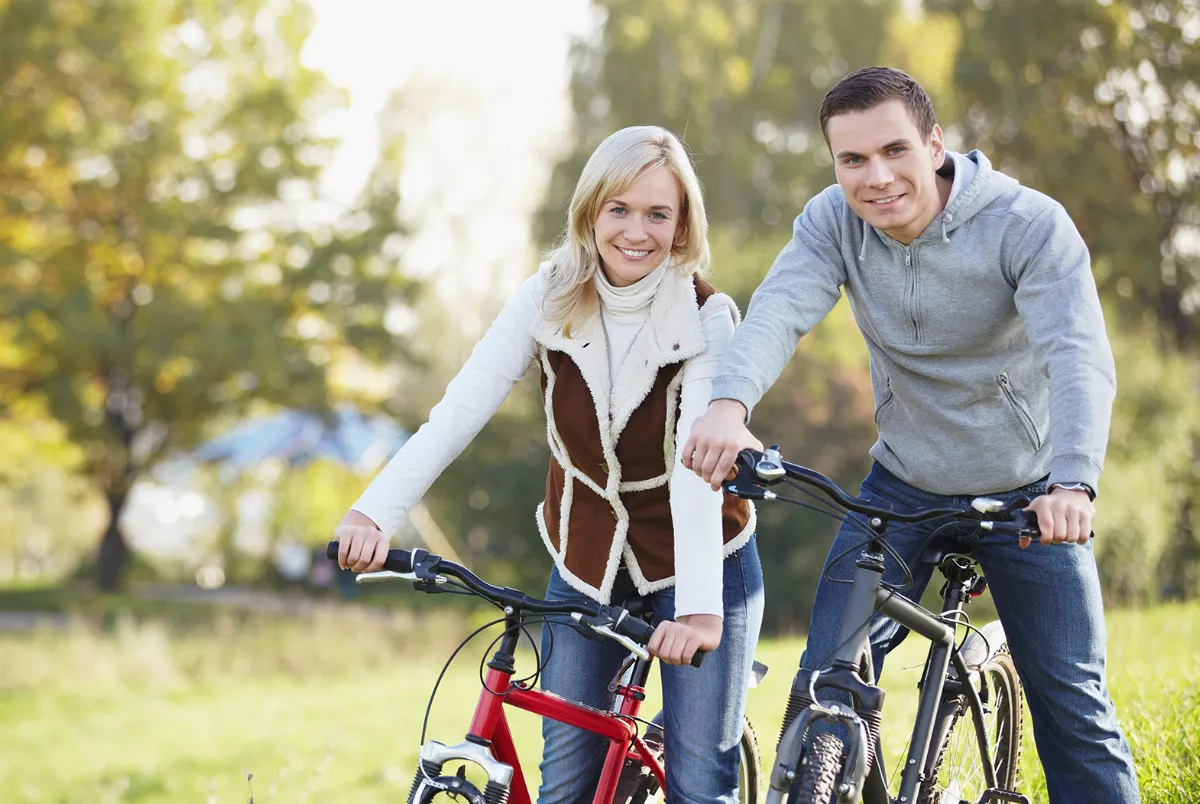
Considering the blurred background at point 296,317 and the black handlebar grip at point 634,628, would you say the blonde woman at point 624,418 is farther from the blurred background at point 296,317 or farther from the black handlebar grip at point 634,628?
the blurred background at point 296,317

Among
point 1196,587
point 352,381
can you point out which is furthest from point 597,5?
point 1196,587

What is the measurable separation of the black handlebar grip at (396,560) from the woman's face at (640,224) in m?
0.86

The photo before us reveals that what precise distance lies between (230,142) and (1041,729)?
55.8 feet

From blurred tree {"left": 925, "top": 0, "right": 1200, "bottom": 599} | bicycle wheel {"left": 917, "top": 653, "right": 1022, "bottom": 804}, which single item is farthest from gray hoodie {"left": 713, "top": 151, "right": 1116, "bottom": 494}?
blurred tree {"left": 925, "top": 0, "right": 1200, "bottom": 599}

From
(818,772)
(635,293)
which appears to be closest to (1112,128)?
(635,293)

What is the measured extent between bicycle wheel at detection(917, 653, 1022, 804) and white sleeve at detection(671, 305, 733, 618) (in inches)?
30.9

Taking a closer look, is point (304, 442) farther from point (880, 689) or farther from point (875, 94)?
point (880, 689)

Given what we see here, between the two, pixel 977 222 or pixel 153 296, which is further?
pixel 153 296

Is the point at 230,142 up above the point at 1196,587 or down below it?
above

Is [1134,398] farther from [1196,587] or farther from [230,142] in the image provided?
[230,142]

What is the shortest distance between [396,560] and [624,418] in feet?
2.13

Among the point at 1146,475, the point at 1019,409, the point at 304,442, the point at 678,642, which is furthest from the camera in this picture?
the point at 304,442

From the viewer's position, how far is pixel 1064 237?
291 centimetres

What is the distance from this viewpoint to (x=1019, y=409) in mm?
3102
